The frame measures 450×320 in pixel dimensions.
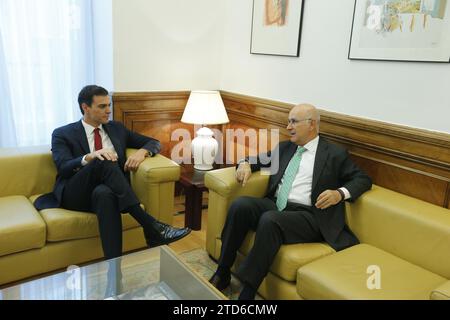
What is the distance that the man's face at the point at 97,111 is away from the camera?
99.9 inches

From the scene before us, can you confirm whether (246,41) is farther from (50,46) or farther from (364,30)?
(50,46)

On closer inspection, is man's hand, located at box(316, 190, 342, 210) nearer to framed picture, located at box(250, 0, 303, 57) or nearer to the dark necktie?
framed picture, located at box(250, 0, 303, 57)

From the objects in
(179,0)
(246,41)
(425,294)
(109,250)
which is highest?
(179,0)

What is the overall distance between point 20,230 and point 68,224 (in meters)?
0.25

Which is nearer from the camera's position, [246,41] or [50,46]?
[50,46]

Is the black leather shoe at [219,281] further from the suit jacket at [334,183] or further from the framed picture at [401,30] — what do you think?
the framed picture at [401,30]

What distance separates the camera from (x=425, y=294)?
5.55 feet

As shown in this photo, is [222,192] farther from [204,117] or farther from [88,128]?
[88,128]

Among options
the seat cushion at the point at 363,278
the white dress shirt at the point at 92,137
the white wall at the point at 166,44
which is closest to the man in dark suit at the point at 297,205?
the seat cushion at the point at 363,278

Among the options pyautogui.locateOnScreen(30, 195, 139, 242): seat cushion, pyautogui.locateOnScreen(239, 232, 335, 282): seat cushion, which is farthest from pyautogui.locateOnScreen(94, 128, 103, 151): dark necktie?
pyautogui.locateOnScreen(239, 232, 335, 282): seat cushion

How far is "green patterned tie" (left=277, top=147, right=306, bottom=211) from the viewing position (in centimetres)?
237
